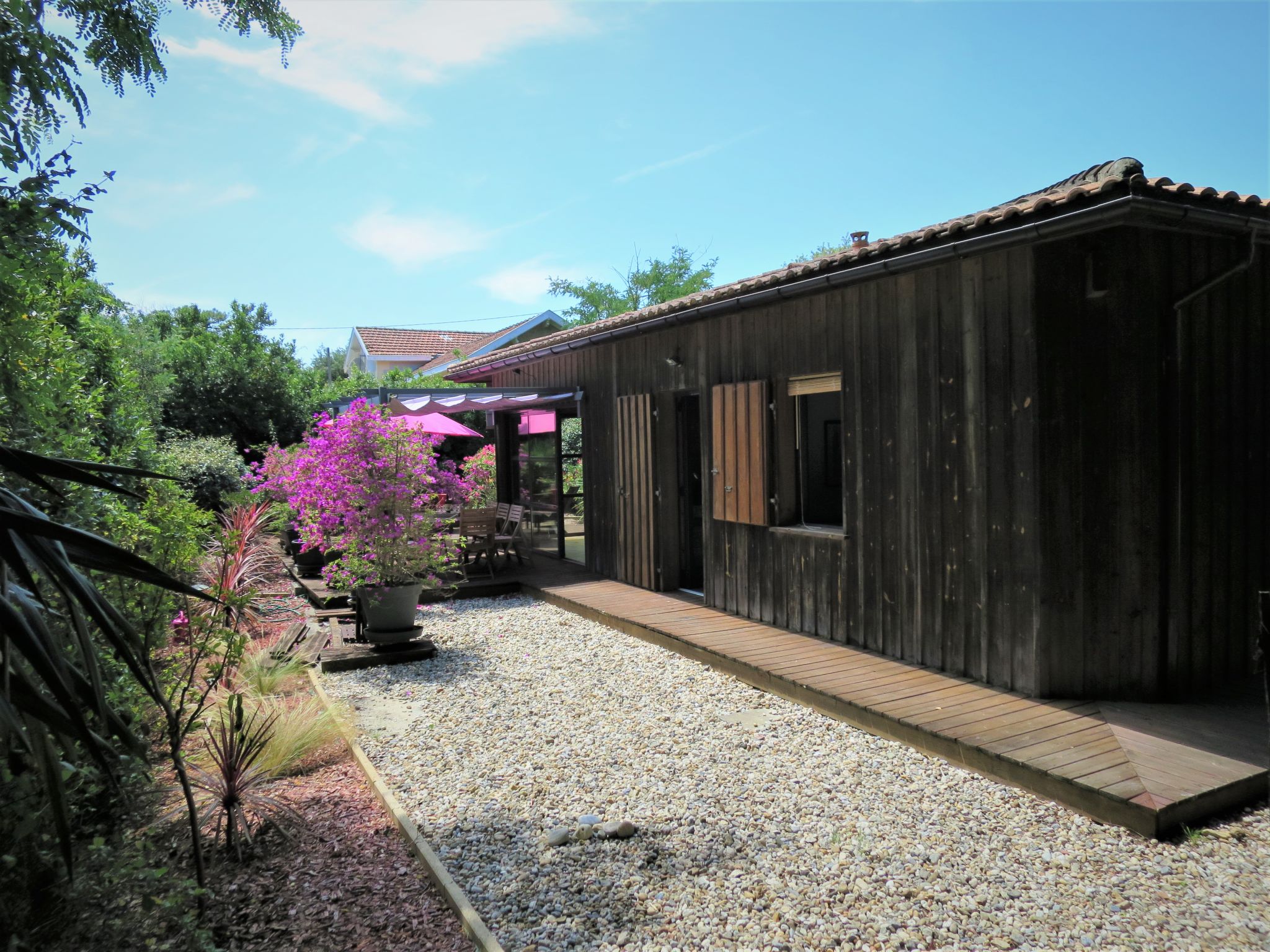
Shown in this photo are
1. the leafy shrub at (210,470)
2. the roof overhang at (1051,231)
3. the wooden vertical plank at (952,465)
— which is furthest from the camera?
the leafy shrub at (210,470)

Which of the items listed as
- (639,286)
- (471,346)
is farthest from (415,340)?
(639,286)

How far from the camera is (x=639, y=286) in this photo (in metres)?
33.5

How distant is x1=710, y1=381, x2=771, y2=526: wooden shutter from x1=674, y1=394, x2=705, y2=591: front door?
35.9 inches

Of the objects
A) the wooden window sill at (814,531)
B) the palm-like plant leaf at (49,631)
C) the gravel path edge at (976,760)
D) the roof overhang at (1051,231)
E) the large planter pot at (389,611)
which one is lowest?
the gravel path edge at (976,760)

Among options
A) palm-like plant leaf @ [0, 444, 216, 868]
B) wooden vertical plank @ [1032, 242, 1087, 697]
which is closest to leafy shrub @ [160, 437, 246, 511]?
wooden vertical plank @ [1032, 242, 1087, 697]

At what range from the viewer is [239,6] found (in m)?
4.65

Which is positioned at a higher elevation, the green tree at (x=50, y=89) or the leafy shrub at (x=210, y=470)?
the green tree at (x=50, y=89)

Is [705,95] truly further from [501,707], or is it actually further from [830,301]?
[501,707]

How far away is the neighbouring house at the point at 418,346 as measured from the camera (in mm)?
28922

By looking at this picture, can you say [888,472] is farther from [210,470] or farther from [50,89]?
[210,470]

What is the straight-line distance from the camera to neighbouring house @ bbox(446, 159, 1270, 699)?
14.4 ft

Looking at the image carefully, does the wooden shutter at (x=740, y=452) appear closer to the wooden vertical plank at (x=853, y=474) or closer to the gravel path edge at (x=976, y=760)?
the wooden vertical plank at (x=853, y=474)

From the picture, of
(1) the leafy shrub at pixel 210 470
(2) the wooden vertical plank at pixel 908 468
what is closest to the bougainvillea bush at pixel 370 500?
(2) the wooden vertical plank at pixel 908 468

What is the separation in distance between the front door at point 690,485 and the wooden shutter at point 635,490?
306mm
